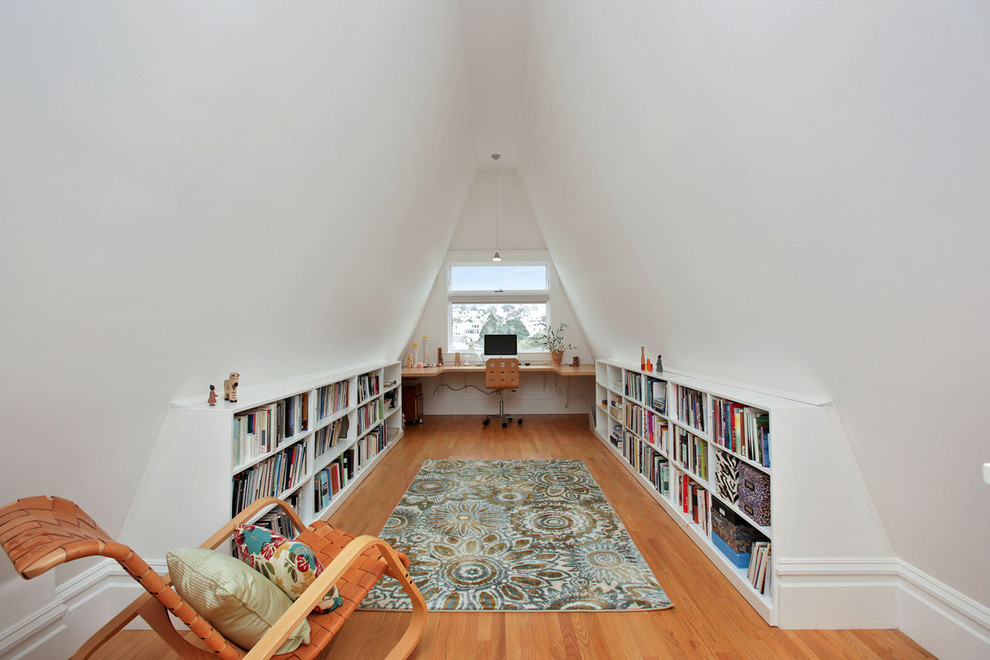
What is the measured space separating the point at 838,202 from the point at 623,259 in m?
1.97

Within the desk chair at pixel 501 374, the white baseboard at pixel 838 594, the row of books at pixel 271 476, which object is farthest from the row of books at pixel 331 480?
the white baseboard at pixel 838 594


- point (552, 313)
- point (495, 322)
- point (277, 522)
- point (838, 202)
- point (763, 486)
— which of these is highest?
point (838, 202)

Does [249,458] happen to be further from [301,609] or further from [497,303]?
[497,303]

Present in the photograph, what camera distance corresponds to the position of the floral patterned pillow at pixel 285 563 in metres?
1.55

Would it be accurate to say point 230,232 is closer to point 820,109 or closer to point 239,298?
point 239,298

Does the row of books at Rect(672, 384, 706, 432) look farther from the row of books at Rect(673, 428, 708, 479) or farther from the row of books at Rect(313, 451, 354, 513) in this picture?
the row of books at Rect(313, 451, 354, 513)

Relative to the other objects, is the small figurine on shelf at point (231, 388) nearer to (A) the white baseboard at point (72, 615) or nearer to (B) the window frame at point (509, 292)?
(A) the white baseboard at point (72, 615)

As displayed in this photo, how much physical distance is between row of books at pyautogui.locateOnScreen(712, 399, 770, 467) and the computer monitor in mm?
3844

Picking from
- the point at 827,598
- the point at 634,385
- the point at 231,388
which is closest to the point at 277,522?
the point at 231,388

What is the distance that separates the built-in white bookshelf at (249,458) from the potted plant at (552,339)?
3425 mm

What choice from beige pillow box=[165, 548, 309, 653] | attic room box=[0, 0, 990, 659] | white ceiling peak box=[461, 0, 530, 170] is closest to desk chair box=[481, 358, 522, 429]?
attic room box=[0, 0, 990, 659]

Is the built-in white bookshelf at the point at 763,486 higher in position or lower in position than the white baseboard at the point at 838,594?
higher

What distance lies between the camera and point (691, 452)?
111 inches

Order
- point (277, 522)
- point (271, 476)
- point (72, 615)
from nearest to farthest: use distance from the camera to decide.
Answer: point (72, 615)
point (277, 522)
point (271, 476)
